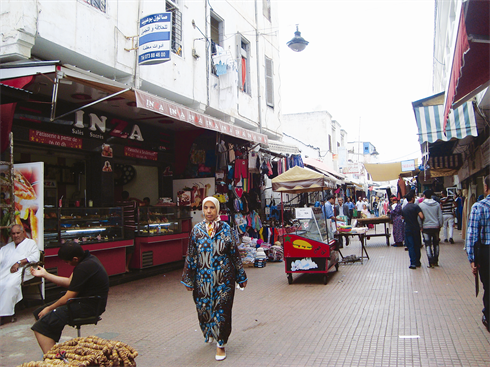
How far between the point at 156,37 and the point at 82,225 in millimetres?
4191

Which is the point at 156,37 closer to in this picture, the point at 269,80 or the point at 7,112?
the point at 7,112

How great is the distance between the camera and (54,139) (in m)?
8.86

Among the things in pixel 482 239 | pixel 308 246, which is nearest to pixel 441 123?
pixel 308 246

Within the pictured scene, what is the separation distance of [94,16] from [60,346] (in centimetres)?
687

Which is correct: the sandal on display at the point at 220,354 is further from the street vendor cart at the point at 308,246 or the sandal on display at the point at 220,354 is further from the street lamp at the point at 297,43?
the street lamp at the point at 297,43

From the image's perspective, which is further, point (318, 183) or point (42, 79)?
point (318, 183)

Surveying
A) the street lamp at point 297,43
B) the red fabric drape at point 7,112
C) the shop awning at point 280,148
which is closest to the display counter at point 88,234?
the red fabric drape at point 7,112

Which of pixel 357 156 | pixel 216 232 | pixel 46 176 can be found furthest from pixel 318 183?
pixel 357 156

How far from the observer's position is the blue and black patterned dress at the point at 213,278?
4.82m

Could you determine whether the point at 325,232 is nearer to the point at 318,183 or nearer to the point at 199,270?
the point at 318,183

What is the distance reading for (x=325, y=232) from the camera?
9.59m

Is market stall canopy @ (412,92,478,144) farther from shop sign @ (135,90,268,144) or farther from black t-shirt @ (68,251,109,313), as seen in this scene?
black t-shirt @ (68,251,109,313)

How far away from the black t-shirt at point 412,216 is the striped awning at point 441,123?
1.76 meters

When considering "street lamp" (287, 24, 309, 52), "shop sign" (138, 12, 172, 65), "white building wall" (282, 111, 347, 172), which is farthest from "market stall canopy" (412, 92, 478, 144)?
"white building wall" (282, 111, 347, 172)
